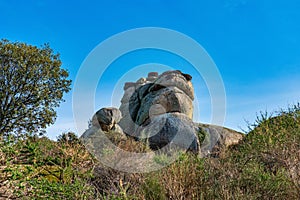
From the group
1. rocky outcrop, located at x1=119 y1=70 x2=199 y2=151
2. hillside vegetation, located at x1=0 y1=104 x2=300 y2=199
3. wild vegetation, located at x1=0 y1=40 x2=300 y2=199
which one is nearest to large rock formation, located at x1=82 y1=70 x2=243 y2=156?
rocky outcrop, located at x1=119 y1=70 x2=199 y2=151

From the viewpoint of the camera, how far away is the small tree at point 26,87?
18.9 metres

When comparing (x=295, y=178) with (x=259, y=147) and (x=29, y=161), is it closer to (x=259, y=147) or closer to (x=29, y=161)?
(x=259, y=147)

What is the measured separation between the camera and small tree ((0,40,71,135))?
18.9 m

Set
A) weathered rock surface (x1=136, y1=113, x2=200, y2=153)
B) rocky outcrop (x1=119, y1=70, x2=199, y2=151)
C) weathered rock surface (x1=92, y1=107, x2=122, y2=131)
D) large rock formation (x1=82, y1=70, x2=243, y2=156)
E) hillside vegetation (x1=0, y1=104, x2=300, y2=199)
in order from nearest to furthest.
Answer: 1. hillside vegetation (x1=0, y1=104, x2=300, y2=199)
2. weathered rock surface (x1=136, y1=113, x2=200, y2=153)
3. large rock formation (x1=82, y1=70, x2=243, y2=156)
4. weathered rock surface (x1=92, y1=107, x2=122, y2=131)
5. rocky outcrop (x1=119, y1=70, x2=199, y2=151)

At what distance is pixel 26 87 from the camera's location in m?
19.4

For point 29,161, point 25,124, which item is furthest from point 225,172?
→ point 25,124

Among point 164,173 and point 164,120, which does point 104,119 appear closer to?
point 164,120

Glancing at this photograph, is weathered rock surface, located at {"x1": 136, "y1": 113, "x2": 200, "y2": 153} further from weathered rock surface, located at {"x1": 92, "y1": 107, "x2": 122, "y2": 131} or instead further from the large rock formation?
weathered rock surface, located at {"x1": 92, "y1": 107, "x2": 122, "y2": 131}

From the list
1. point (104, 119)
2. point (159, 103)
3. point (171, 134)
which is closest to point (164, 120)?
point (171, 134)

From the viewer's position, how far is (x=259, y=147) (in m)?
8.03

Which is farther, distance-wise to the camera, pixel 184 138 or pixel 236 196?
pixel 184 138

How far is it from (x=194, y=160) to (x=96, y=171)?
225 cm

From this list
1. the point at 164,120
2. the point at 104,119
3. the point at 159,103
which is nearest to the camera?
the point at 164,120

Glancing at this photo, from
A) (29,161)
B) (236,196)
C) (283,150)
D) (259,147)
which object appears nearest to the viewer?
(236,196)
